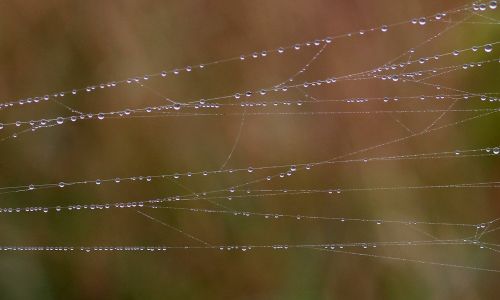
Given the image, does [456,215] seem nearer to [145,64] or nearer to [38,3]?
[145,64]

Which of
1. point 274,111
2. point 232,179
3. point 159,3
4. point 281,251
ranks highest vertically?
point 159,3

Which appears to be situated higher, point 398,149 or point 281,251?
point 398,149

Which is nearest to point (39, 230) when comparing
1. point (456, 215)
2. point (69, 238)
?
point (69, 238)

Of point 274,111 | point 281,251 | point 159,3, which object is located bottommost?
point 281,251

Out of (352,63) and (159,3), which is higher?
(159,3)

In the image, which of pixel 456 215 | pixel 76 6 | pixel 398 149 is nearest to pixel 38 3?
pixel 76 6

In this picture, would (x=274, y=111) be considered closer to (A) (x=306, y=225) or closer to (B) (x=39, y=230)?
(A) (x=306, y=225)
